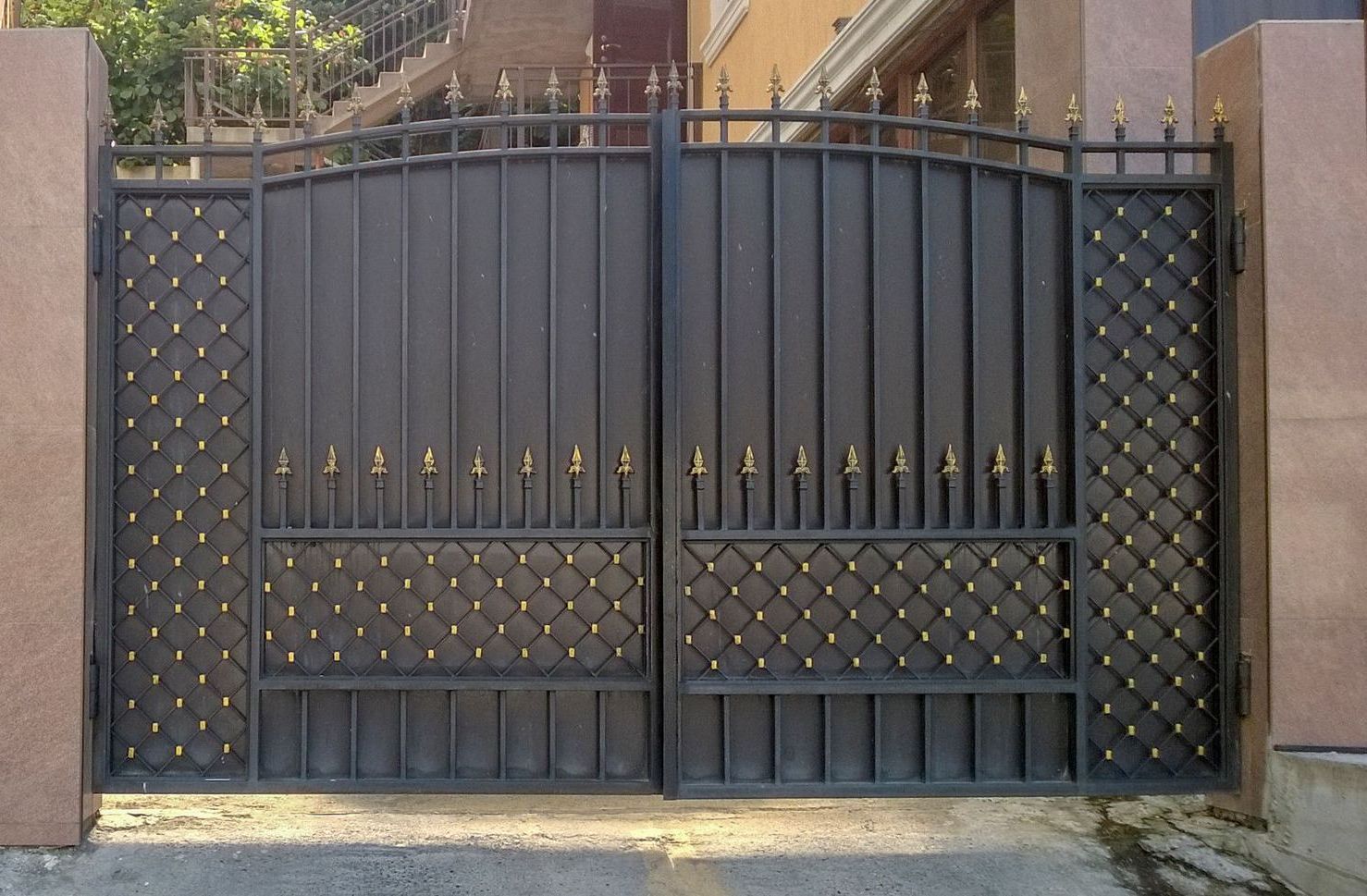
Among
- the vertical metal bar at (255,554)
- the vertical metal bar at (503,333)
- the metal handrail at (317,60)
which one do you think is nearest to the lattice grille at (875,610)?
the vertical metal bar at (503,333)

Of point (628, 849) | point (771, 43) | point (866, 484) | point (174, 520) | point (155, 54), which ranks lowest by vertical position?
point (628, 849)

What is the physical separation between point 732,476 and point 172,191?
2572 mm

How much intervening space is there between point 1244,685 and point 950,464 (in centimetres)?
150

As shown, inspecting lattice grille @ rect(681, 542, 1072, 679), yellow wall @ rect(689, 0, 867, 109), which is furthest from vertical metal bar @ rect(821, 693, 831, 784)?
yellow wall @ rect(689, 0, 867, 109)

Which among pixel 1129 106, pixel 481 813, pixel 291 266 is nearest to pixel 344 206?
pixel 291 266

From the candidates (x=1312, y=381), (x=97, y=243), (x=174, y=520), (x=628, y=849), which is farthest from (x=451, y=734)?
(x=1312, y=381)

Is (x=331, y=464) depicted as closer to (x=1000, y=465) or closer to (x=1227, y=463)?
(x=1000, y=465)

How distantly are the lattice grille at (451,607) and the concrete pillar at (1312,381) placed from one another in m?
2.57

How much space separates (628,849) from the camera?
417 centimetres

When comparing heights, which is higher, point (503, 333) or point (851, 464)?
point (503, 333)

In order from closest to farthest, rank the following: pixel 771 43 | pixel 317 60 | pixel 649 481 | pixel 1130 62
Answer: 1. pixel 649 481
2. pixel 1130 62
3. pixel 771 43
4. pixel 317 60

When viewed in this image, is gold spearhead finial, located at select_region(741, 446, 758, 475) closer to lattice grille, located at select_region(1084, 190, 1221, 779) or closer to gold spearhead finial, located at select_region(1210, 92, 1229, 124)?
lattice grille, located at select_region(1084, 190, 1221, 779)

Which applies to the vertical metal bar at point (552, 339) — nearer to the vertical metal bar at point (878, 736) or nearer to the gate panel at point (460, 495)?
the gate panel at point (460, 495)

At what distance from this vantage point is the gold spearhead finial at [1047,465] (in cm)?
428
